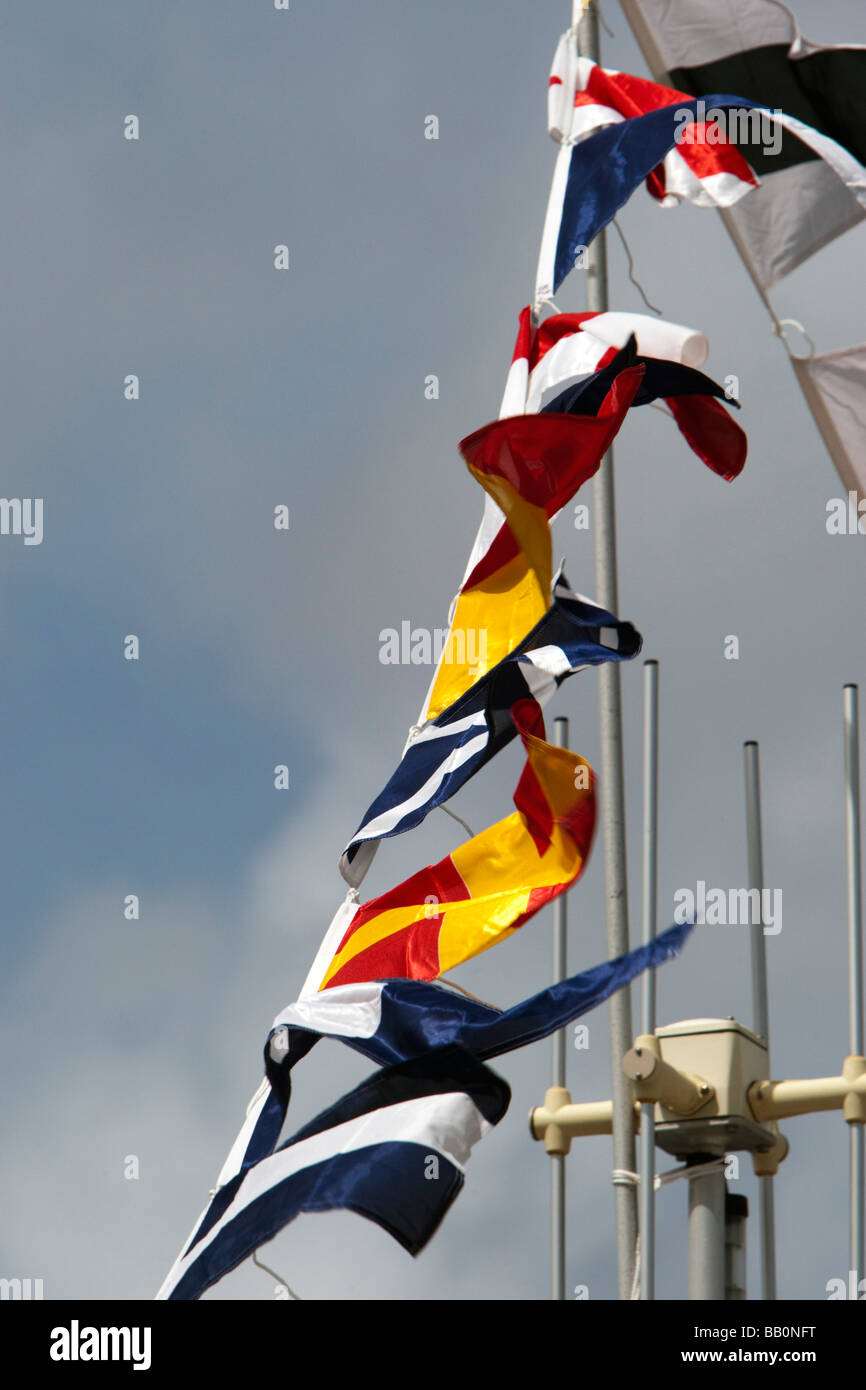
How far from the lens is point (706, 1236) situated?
11664 millimetres

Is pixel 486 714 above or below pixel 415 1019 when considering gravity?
above

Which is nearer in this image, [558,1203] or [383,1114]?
[383,1114]

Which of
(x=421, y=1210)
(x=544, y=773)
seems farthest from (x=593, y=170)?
(x=421, y=1210)

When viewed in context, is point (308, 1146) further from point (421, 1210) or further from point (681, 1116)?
point (681, 1116)

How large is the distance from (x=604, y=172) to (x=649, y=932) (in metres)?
5.41

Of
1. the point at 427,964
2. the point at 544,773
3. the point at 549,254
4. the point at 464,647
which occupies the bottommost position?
the point at 427,964

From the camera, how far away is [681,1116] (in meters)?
11.9

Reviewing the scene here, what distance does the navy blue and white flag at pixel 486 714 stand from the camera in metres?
11.9

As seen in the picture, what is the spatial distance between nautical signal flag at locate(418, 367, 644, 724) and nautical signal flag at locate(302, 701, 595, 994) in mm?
1120

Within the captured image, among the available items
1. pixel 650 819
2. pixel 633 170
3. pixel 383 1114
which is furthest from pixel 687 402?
pixel 383 1114

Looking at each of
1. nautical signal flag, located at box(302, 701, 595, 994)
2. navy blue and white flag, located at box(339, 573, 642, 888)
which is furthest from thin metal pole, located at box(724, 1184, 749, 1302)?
navy blue and white flag, located at box(339, 573, 642, 888)

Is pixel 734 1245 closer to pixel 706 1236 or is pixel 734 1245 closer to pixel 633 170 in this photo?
pixel 706 1236

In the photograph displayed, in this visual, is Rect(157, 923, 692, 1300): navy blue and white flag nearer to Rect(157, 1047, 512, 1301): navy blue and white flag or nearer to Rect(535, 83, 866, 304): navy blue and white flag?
Rect(157, 1047, 512, 1301): navy blue and white flag
